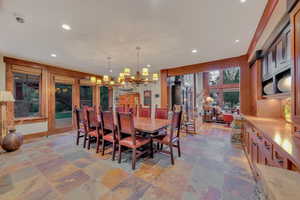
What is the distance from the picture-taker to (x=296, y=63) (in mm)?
1169

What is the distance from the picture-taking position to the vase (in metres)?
2.98

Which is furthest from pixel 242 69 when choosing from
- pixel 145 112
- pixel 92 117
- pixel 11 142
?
pixel 11 142

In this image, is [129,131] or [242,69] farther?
[242,69]

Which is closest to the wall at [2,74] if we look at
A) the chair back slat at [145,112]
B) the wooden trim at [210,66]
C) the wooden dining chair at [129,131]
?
the wooden dining chair at [129,131]

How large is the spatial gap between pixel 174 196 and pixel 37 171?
2.40 meters

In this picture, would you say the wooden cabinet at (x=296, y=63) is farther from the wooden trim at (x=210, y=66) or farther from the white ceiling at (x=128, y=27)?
the wooden trim at (x=210, y=66)

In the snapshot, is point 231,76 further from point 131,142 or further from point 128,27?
point 131,142

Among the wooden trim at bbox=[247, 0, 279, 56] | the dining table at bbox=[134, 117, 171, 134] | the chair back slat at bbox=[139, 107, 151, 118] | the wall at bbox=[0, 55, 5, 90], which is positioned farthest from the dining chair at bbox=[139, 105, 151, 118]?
the wall at bbox=[0, 55, 5, 90]

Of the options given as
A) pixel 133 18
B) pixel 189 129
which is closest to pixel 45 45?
pixel 133 18

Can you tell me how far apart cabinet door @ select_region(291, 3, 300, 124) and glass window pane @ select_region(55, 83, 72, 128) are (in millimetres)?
6268

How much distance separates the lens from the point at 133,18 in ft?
6.64

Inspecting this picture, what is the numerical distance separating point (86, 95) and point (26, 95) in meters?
2.08

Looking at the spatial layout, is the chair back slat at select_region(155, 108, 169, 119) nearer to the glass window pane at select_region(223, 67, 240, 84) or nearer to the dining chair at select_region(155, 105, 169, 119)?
the dining chair at select_region(155, 105, 169, 119)

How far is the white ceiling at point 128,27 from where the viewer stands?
1.76 metres
